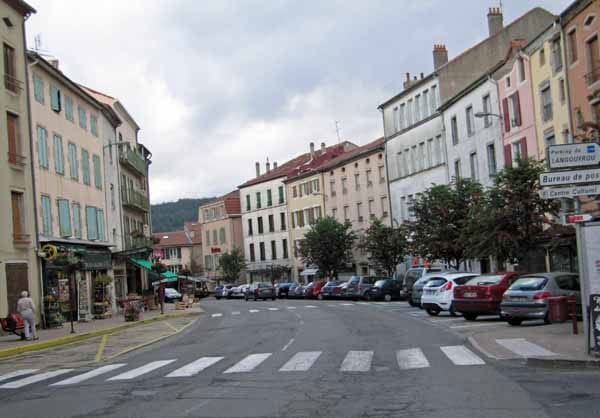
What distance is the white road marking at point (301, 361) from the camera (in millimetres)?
14575

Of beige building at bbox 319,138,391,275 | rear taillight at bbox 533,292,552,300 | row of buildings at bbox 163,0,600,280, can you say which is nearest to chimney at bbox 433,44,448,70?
row of buildings at bbox 163,0,600,280

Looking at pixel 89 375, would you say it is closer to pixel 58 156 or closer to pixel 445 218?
pixel 58 156

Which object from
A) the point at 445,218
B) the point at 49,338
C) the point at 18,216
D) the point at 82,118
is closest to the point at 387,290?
the point at 445,218

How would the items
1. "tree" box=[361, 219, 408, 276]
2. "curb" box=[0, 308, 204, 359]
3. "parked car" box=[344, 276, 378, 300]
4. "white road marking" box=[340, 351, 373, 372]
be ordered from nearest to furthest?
"white road marking" box=[340, 351, 373, 372], "curb" box=[0, 308, 204, 359], "parked car" box=[344, 276, 378, 300], "tree" box=[361, 219, 408, 276]

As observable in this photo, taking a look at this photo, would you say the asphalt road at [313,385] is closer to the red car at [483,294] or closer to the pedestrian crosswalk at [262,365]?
the pedestrian crosswalk at [262,365]

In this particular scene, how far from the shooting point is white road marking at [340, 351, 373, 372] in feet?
46.6

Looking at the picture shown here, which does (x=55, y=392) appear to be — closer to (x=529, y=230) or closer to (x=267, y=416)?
(x=267, y=416)

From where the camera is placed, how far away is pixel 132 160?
56.8m

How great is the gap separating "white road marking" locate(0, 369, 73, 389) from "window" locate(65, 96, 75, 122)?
24.8 metres

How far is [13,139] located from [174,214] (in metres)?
152

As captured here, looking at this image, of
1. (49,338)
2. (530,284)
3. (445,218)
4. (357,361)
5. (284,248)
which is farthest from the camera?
(284,248)

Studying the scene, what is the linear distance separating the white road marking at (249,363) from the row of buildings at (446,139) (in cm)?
912

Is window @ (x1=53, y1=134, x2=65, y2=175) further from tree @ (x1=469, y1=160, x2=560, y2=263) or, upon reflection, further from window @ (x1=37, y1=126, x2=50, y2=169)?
tree @ (x1=469, y1=160, x2=560, y2=263)

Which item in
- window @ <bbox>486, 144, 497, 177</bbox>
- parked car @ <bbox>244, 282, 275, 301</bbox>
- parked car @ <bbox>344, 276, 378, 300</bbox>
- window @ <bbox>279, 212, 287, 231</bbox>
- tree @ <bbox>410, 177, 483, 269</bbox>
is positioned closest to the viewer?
tree @ <bbox>410, 177, 483, 269</bbox>
